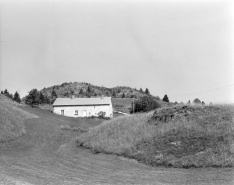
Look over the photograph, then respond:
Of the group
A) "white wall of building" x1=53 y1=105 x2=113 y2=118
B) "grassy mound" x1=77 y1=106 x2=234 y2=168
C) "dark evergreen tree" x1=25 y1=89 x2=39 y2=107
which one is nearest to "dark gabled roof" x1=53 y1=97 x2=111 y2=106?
"white wall of building" x1=53 y1=105 x2=113 y2=118

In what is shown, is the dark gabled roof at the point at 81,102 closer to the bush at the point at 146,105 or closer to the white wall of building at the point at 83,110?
the white wall of building at the point at 83,110

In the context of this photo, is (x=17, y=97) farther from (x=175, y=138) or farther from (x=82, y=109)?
(x=175, y=138)

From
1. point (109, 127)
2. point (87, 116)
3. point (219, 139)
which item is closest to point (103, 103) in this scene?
point (87, 116)

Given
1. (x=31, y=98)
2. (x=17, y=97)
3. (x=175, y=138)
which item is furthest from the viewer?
(x=17, y=97)

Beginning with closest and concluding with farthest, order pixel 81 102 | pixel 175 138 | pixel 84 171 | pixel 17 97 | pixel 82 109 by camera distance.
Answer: pixel 84 171 → pixel 175 138 → pixel 82 109 → pixel 81 102 → pixel 17 97

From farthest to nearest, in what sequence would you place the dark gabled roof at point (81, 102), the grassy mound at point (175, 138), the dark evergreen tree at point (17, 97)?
1. the dark evergreen tree at point (17, 97)
2. the dark gabled roof at point (81, 102)
3. the grassy mound at point (175, 138)

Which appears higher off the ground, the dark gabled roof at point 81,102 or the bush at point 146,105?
the dark gabled roof at point 81,102

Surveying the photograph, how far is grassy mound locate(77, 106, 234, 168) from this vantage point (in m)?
16.2

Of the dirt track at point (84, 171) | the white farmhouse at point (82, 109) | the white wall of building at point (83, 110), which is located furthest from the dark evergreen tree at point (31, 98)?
the dirt track at point (84, 171)

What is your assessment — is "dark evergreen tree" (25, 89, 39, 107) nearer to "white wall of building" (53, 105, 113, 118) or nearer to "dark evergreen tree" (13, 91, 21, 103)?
"white wall of building" (53, 105, 113, 118)

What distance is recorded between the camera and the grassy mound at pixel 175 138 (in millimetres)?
16250

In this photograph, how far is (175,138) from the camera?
20.0 m

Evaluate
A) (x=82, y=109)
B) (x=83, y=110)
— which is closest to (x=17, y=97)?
(x=82, y=109)

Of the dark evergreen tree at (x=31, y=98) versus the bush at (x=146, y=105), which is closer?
the bush at (x=146, y=105)
